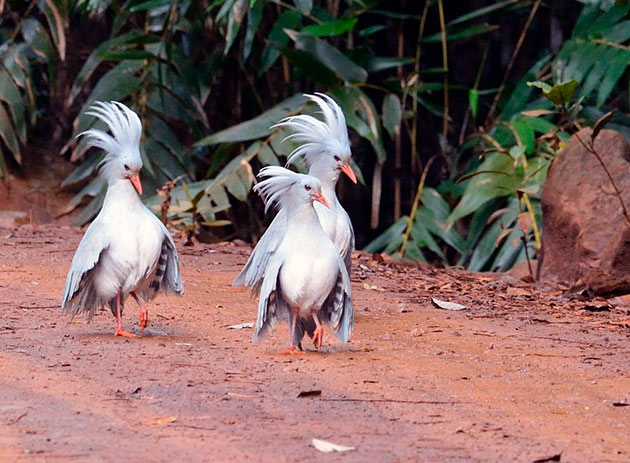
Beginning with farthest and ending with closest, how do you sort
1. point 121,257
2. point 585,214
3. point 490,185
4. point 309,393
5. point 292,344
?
1. point 490,185
2. point 585,214
3. point 121,257
4. point 292,344
5. point 309,393

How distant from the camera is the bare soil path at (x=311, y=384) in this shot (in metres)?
3.35

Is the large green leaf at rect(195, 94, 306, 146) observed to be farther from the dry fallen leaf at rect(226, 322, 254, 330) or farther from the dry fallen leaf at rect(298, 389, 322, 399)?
the dry fallen leaf at rect(298, 389, 322, 399)

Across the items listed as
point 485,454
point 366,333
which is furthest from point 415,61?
point 485,454

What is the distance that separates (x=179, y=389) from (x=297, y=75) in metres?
7.01

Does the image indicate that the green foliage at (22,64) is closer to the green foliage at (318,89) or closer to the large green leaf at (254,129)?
the green foliage at (318,89)

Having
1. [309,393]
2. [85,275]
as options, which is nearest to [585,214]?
[85,275]

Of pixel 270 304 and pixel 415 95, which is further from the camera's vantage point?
pixel 415 95

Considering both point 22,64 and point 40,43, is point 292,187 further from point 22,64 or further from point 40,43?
point 40,43

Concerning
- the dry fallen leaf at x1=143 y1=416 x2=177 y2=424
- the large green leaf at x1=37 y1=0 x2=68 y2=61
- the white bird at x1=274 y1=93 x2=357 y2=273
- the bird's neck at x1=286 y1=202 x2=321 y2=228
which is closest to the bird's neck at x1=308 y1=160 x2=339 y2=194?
the white bird at x1=274 y1=93 x2=357 y2=273

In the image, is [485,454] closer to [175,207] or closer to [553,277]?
[553,277]

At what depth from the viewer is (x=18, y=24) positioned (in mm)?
10820

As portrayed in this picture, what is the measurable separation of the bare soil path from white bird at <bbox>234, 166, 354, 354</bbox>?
0.15 meters

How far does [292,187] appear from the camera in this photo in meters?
5.13

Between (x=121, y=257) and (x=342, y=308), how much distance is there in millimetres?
1093
